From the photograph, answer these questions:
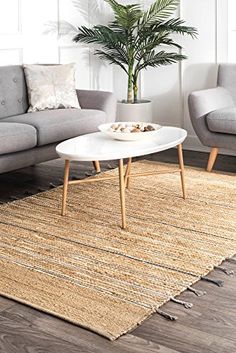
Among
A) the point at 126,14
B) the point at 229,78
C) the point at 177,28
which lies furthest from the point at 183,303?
the point at 126,14

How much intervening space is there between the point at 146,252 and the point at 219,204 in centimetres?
91

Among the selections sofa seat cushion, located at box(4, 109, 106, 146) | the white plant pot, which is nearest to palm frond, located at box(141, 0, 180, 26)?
the white plant pot

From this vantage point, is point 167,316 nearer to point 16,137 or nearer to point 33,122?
point 16,137

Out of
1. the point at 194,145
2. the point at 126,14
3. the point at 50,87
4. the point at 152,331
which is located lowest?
the point at 152,331

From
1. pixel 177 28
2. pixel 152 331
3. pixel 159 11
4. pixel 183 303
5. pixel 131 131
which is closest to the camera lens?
pixel 152 331

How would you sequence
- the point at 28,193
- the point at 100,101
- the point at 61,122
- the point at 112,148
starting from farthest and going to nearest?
the point at 100,101
the point at 61,122
the point at 28,193
the point at 112,148

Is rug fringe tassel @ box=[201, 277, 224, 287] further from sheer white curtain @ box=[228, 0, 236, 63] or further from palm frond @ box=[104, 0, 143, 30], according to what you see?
palm frond @ box=[104, 0, 143, 30]

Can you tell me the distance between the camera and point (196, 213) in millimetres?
3520

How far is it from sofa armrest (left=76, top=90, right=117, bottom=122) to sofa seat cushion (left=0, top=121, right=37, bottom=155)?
30.7 inches

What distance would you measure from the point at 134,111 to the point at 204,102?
0.84m

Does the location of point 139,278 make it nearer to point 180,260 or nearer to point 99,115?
point 180,260

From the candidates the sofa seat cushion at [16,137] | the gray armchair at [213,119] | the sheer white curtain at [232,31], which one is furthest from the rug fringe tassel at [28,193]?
the sheer white curtain at [232,31]

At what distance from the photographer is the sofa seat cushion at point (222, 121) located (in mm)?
4316

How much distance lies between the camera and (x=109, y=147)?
11.2 ft
